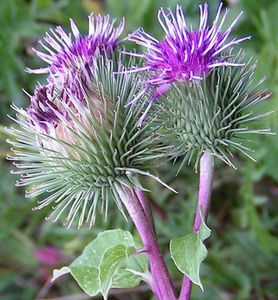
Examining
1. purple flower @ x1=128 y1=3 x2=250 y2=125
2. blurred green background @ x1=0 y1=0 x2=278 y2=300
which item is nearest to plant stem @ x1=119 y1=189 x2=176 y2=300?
purple flower @ x1=128 y1=3 x2=250 y2=125

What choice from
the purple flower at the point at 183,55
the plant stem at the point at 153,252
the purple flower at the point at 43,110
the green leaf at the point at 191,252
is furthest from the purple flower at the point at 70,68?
the green leaf at the point at 191,252

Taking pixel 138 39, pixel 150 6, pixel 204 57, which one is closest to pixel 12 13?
pixel 150 6

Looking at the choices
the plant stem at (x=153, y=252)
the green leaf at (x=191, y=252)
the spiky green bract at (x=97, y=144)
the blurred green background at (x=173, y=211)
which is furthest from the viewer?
the blurred green background at (x=173, y=211)

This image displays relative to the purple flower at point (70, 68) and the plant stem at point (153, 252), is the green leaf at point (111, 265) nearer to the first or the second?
the plant stem at point (153, 252)

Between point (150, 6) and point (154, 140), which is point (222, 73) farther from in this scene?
point (150, 6)

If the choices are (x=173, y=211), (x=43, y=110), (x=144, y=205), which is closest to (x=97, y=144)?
(x=43, y=110)

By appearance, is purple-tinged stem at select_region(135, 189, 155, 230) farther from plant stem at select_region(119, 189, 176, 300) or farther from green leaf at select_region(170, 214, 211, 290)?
green leaf at select_region(170, 214, 211, 290)
